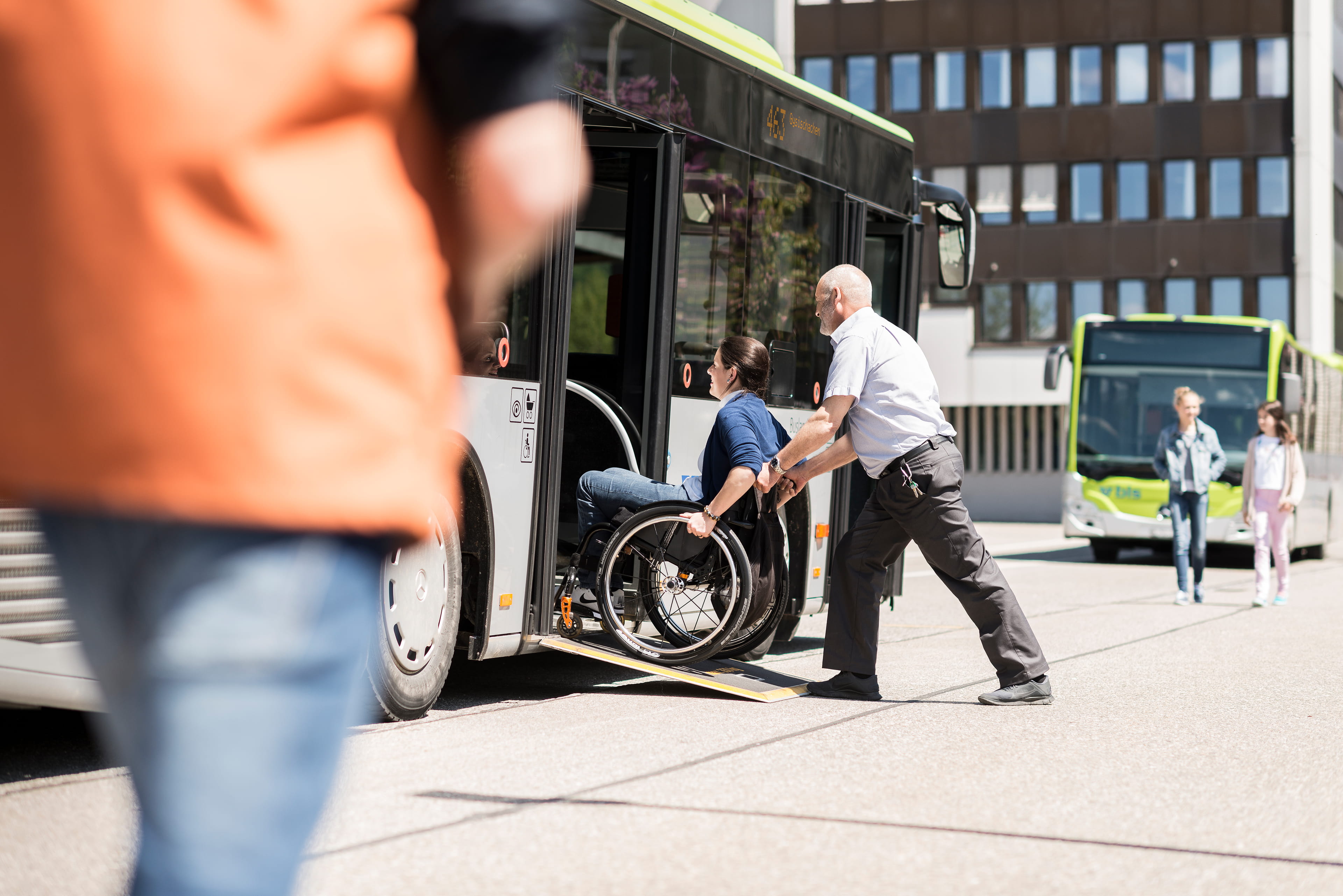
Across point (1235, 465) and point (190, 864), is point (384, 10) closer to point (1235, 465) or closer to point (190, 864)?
point (190, 864)

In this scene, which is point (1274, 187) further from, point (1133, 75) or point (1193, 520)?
point (1193, 520)

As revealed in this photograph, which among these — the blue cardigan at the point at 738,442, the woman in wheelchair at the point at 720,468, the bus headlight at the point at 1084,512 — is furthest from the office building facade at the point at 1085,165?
the blue cardigan at the point at 738,442

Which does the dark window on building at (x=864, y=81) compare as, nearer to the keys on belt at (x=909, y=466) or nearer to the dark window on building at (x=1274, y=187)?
the dark window on building at (x=1274, y=187)

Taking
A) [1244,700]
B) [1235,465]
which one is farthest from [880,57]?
[1244,700]

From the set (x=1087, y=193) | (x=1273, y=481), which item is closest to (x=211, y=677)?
(x=1273, y=481)

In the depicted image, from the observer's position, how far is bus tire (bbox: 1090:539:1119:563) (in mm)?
23547

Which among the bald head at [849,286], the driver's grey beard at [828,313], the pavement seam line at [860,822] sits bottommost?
the pavement seam line at [860,822]

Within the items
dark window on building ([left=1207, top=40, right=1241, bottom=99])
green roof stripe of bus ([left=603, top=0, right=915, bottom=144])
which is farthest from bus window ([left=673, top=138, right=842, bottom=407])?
dark window on building ([left=1207, top=40, right=1241, bottom=99])

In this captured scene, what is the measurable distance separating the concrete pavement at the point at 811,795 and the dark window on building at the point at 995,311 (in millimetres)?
36792

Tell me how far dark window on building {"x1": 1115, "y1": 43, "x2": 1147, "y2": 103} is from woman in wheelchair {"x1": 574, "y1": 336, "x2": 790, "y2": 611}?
130 ft

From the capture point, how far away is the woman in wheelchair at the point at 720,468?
7.54 m

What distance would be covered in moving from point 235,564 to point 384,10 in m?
0.52

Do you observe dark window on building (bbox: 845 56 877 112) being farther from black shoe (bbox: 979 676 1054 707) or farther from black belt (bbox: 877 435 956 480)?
black shoe (bbox: 979 676 1054 707)

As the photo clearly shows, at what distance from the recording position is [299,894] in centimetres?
378
